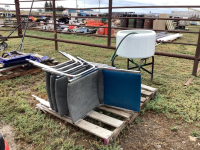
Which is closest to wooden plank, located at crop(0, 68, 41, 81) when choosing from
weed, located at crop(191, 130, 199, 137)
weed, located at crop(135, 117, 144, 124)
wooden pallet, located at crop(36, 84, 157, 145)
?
wooden pallet, located at crop(36, 84, 157, 145)

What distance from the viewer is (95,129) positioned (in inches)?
80.0

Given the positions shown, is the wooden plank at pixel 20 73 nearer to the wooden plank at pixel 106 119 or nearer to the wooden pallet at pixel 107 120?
the wooden pallet at pixel 107 120

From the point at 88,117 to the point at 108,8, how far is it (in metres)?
3.05

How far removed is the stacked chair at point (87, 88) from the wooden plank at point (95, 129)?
8cm

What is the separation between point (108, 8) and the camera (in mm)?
4449

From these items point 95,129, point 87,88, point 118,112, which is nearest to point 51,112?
point 87,88

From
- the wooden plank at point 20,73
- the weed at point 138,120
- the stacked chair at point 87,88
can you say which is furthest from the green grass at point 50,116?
the stacked chair at point 87,88

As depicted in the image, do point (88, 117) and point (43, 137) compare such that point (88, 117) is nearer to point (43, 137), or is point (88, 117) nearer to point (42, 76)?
point (43, 137)

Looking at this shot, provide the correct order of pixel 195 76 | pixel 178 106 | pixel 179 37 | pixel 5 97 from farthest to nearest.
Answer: pixel 179 37 < pixel 195 76 < pixel 5 97 < pixel 178 106

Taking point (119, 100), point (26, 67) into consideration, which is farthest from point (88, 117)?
point (26, 67)

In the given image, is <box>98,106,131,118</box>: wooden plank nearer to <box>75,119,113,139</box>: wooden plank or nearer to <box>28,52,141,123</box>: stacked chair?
<box>28,52,141,123</box>: stacked chair

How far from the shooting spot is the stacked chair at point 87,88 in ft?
6.88

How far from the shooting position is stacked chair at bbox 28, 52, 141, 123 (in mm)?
2096

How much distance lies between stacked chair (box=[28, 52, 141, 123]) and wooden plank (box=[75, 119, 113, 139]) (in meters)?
0.08
